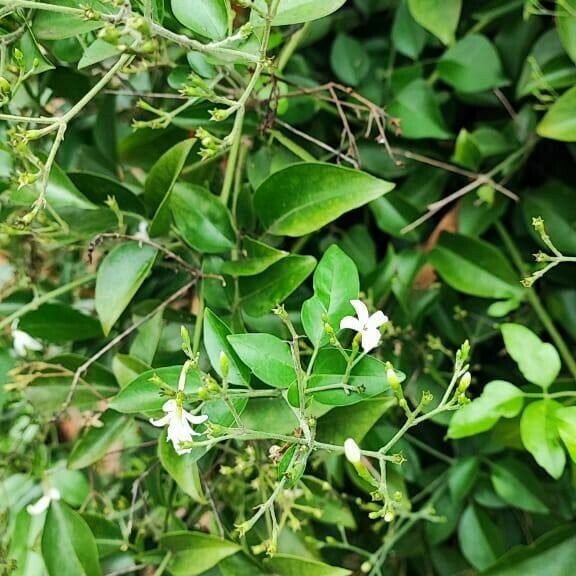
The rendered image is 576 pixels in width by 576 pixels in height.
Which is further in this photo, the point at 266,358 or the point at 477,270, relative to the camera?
the point at 477,270

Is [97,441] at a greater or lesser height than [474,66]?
lesser

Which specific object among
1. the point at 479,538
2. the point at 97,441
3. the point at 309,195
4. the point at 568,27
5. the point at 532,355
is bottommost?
the point at 479,538

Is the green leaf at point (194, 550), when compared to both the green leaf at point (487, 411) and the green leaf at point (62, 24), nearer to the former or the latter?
the green leaf at point (487, 411)

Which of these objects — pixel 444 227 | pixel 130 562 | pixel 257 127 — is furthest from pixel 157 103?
pixel 130 562

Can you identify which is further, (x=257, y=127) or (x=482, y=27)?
(x=482, y=27)

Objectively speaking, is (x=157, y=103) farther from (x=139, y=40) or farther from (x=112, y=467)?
(x=112, y=467)

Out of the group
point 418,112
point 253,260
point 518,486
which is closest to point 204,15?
point 253,260

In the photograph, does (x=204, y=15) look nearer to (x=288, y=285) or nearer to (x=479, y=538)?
(x=288, y=285)

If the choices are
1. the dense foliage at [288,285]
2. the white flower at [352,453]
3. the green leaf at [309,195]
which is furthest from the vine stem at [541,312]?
the white flower at [352,453]
